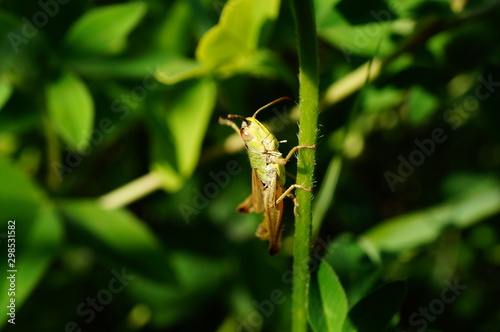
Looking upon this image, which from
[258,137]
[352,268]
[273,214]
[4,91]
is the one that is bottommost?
[352,268]

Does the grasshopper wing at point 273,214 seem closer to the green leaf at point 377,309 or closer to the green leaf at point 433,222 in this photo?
the green leaf at point 377,309

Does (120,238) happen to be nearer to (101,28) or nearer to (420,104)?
(101,28)

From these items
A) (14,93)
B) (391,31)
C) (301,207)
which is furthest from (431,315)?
(14,93)

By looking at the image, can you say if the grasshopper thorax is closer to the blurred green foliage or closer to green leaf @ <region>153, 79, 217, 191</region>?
the blurred green foliage

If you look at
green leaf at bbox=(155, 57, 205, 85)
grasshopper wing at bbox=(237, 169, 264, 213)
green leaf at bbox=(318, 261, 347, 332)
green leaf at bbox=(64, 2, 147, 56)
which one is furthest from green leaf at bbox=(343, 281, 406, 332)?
green leaf at bbox=(64, 2, 147, 56)

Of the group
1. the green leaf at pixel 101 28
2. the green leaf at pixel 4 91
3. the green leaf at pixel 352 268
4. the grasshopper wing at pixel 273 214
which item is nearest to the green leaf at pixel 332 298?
the green leaf at pixel 352 268

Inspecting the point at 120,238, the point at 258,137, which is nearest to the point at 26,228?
the point at 120,238
